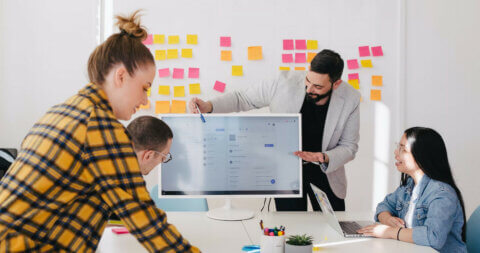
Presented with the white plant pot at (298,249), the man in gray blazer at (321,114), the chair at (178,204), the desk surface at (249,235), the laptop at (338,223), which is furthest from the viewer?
the chair at (178,204)

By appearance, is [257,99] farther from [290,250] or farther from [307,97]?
[290,250]

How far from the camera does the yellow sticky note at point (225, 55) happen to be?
3223 millimetres

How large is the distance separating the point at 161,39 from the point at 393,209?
2.00 metres

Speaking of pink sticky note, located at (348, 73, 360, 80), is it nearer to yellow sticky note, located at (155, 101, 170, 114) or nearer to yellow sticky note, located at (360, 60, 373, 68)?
yellow sticky note, located at (360, 60, 373, 68)

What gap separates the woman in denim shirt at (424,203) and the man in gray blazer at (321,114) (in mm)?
396

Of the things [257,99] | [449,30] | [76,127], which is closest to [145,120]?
[76,127]

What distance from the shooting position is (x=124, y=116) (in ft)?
3.65

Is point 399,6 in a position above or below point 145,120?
above

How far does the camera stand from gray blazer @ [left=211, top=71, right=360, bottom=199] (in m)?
2.29

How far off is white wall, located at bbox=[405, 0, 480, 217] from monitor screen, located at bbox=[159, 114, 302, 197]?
1.70m

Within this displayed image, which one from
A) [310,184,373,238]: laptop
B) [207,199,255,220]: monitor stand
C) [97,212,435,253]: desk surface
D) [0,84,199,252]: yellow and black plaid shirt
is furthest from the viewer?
A: [207,199,255,220]: monitor stand

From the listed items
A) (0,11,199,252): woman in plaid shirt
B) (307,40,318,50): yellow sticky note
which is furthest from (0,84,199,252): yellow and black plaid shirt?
(307,40,318,50): yellow sticky note

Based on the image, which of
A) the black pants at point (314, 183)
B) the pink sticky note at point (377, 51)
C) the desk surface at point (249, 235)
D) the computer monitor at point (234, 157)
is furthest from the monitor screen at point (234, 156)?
the pink sticky note at point (377, 51)

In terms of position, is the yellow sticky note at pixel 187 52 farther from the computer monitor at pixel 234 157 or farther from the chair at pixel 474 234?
the chair at pixel 474 234
